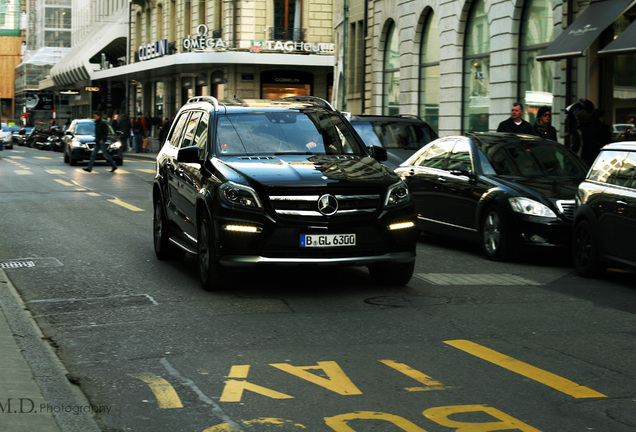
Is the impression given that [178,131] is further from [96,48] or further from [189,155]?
[96,48]

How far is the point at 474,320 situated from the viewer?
328 inches

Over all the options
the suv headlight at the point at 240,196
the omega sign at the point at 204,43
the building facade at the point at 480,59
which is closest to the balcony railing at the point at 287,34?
the omega sign at the point at 204,43

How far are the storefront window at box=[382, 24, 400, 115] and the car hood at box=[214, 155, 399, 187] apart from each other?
24.2 metres

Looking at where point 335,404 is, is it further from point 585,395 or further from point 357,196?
point 357,196

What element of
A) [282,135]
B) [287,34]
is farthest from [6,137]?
[282,135]

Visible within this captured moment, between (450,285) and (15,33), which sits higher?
(15,33)

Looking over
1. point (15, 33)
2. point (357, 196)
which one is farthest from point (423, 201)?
point (15, 33)

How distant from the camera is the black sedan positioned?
12.0 metres

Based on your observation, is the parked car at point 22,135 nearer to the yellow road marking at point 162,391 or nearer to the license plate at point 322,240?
the license plate at point 322,240

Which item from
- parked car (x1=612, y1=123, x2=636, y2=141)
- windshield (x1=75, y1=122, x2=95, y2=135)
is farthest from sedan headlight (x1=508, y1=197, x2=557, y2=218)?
windshield (x1=75, y1=122, x2=95, y2=135)

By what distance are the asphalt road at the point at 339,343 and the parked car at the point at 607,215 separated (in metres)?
0.28

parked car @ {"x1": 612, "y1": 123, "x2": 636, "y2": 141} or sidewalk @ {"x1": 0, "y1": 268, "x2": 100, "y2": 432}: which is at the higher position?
parked car @ {"x1": 612, "y1": 123, "x2": 636, "y2": 141}

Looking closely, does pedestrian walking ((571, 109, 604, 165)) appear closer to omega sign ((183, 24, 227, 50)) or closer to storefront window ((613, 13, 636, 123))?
storefront window ((613, 13, 636, 123))

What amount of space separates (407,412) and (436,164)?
29.2 ft
